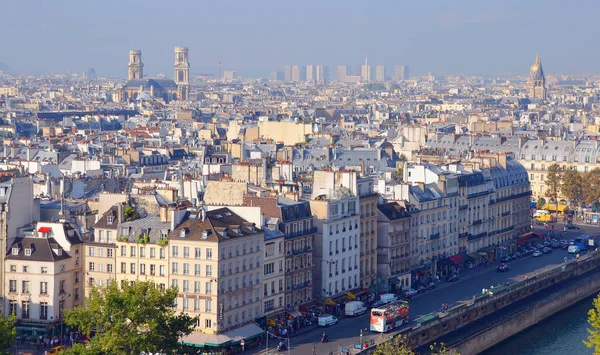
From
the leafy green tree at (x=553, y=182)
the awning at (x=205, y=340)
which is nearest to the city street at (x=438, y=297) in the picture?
the awning at (x=205, y=340)

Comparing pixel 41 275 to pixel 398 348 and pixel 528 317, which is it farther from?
pixel 528 317

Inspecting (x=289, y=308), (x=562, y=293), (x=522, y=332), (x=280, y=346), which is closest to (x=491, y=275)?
(x=562, y=293)

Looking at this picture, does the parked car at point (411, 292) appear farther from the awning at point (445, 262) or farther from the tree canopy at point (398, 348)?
the tree canopy at point (398, 348)

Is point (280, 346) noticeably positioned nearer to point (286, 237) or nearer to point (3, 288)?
point (286, 237)

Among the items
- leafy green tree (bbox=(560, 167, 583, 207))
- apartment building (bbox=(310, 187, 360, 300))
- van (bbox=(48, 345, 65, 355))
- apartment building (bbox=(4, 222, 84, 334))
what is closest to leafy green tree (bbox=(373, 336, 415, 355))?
apartment building (bbox=(310, 187, 360, 300))

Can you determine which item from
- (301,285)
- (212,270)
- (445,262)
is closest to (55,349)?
(212,270)

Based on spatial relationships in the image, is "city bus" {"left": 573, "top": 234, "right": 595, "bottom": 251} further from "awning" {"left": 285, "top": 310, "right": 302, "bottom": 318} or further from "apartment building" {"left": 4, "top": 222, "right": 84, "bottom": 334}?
"apartment building" {"left": 4, "top": 222, "right": 84, "bottom": 334}
